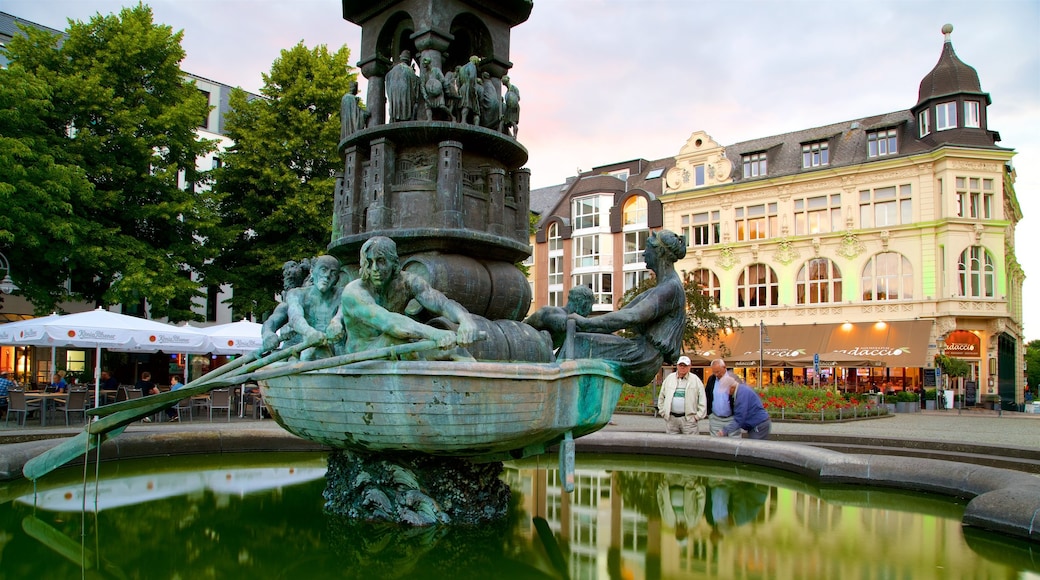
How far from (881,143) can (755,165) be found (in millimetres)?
6468

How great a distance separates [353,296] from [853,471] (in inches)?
207

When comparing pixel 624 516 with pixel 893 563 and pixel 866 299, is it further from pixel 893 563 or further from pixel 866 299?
pixel 866 299


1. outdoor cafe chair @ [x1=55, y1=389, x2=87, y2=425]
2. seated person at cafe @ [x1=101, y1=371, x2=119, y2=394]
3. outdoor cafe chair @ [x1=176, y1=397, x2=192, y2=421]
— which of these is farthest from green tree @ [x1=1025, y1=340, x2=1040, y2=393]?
outdoor cafe chair @ [x1=55, y1=389, x2=87, y2=425]

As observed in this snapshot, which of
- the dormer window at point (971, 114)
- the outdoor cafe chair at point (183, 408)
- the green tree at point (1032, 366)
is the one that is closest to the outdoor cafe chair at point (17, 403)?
the outdoor cafe chair at point (183, 408)

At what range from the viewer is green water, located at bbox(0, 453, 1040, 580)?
468cm

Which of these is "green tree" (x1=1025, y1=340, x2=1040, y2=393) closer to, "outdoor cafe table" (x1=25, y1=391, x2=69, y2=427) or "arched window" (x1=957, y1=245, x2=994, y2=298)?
"arched window" (x1=957, y1=245, x2=994, y2=298)

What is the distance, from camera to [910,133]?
37281 mm

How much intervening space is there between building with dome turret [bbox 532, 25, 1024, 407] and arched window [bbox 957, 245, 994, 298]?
0.06m

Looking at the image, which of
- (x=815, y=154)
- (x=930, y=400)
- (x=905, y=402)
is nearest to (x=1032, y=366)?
(x=815, y=154)

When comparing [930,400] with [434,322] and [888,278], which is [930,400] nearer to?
[888,278]

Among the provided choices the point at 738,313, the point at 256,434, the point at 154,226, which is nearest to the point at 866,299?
the point at 738,313

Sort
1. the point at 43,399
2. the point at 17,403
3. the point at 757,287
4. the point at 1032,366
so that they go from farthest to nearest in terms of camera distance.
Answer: the point at 1032,366, the point at 757,287, the point at 43,399, the point at 17,403

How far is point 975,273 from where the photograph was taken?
113 feet

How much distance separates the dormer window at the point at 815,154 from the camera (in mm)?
39469
